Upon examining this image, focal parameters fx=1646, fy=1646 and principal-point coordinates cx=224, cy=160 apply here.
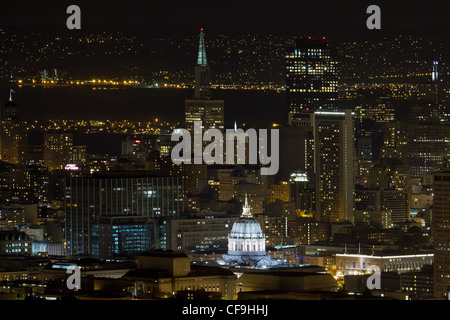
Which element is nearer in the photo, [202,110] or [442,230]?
[442,230]

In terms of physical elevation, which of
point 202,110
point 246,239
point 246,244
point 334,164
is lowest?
point 246,244

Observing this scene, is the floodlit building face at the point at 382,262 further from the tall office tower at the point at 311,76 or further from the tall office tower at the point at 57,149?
the tall office tower at the point at 311,76

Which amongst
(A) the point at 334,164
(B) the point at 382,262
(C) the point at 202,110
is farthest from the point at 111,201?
(C) the point at 202,110

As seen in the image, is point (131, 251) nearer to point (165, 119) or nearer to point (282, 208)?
point (282, 208)

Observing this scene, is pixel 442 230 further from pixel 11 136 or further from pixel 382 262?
pixel 11 136

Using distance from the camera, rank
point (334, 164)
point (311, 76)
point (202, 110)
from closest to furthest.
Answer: point (334, 164)
point (202, 110)
point (311, 76)

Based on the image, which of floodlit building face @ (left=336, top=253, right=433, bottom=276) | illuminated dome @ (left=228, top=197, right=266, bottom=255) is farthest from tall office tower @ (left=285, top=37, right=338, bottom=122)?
illuminated dome @ (left=228, top=197, right=266, bottom=255)
